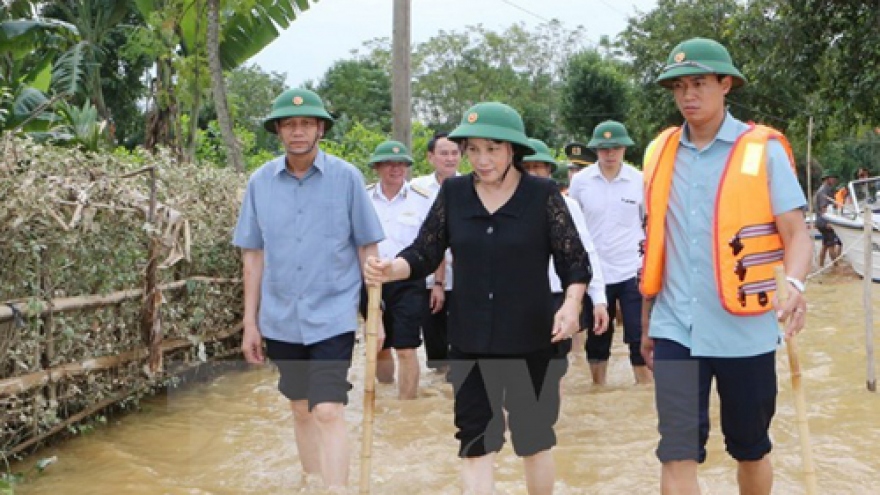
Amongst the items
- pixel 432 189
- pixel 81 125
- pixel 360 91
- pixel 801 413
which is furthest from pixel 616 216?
pixel 360 91

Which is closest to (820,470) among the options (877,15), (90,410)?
(90,410)

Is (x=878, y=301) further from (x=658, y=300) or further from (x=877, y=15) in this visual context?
(x=658, y=300)

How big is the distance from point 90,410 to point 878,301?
1071 centimetres

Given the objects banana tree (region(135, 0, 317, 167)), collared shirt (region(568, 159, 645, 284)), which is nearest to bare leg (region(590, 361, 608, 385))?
collared shirt (region(568, 159, 645, 284))

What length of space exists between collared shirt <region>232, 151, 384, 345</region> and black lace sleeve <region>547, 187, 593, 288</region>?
1053mm

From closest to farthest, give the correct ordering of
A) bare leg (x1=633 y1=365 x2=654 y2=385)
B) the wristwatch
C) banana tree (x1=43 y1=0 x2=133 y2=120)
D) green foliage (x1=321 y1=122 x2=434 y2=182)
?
1. the wristwatch
2. bare leg (x1=633 y1=365 x2=654 y2=385)
3. green foliage (x1=321 y1=122 x2=434 y2=182)
4. banana tree (x1=43 y1=0 x2=133 y2=120)

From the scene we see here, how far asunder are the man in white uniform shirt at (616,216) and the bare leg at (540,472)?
3.41 metres

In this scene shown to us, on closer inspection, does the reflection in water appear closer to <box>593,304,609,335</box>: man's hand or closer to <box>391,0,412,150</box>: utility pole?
<box>593,304,609,335</box>: man's hand

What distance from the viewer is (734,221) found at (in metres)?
3.62

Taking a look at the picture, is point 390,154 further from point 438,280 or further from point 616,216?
point 616,216

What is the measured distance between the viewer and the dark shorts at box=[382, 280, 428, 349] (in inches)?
282

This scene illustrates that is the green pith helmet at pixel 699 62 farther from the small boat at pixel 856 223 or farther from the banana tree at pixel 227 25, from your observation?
the small boat at pixel 856 223

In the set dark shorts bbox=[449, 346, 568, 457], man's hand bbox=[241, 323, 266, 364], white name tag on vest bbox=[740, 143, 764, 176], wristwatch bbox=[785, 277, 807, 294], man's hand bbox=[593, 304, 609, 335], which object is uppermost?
white name tag on vest bbox=[740, 143, 764, 176]

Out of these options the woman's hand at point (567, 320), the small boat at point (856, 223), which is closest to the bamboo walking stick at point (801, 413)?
the woman's hand at point (567, 320)
